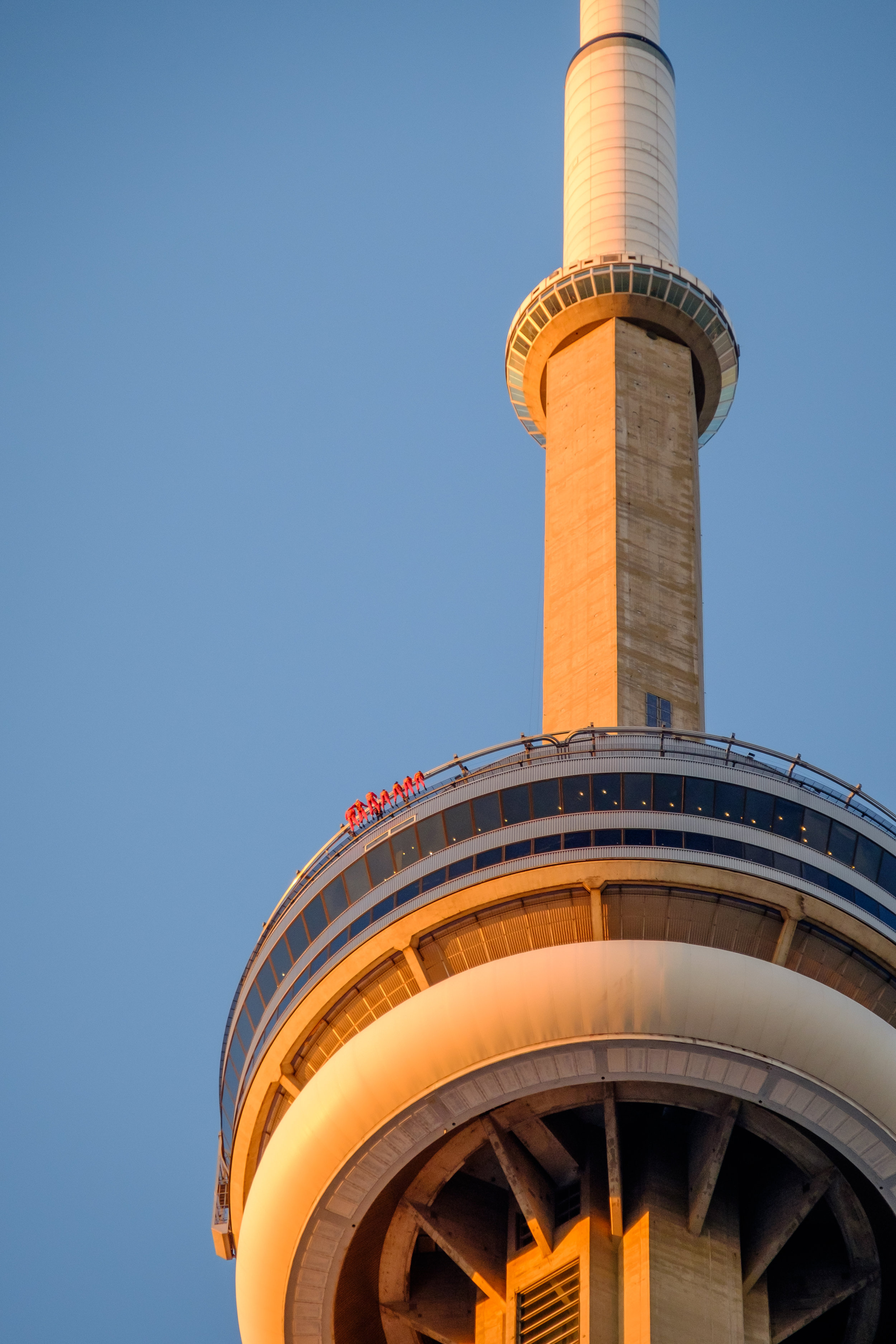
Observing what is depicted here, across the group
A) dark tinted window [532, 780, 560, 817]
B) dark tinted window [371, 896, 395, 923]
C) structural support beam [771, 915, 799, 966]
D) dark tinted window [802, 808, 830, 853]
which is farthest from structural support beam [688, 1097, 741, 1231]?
dark tinted window [371, 896, 395, 923]

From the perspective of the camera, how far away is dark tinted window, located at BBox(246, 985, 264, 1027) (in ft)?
162

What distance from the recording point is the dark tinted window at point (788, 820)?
4697 cm

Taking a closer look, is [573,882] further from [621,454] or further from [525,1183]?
[621,454]

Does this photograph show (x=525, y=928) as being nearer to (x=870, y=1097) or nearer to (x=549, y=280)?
(x=870, y=1097)

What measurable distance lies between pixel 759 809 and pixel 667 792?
2.04 m

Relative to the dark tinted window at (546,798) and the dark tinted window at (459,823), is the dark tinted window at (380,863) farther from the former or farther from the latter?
the dark tinted window at (546,798)

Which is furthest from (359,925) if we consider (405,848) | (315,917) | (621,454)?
(621,454)

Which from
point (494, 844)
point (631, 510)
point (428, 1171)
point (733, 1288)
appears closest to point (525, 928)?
point (494, 844)

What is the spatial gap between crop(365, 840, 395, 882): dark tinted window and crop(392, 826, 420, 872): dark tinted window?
136 millimetres

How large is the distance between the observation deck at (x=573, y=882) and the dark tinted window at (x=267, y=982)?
0.32ft

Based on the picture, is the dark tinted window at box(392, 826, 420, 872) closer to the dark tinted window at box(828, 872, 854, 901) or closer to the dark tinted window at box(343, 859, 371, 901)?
the dark tinted window at box(343, 859, 371, 901)

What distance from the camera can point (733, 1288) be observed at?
4541 cm

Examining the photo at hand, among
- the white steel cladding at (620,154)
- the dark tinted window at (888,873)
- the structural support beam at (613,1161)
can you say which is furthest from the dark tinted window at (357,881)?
the white steel cladding at (620,154)

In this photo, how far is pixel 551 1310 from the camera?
4569cm
